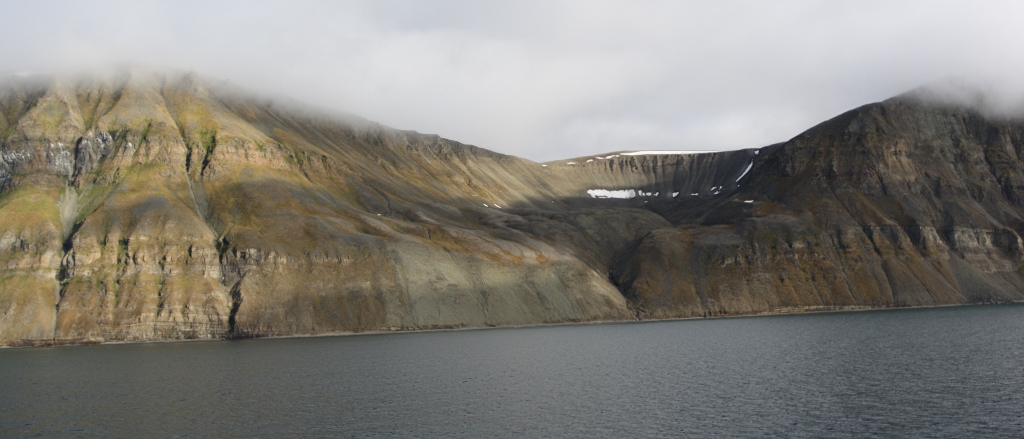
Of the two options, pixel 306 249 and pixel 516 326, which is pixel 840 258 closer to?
pixel 516 326

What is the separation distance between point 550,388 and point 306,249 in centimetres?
9503

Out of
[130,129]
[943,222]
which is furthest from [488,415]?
[943,222]

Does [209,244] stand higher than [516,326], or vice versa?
[209,244]

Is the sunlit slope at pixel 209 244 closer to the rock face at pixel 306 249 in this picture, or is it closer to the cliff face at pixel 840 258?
the rock face at pixel 306 249

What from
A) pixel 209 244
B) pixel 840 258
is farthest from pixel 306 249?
pixel 840 258

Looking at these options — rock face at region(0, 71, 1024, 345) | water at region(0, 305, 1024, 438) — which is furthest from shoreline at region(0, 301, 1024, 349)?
water at region(0, 305, 1024, 438)

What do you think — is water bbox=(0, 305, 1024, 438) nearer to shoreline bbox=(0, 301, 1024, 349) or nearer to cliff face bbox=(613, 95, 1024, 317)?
shoreline bbox=(0, 301, 1024, 349)

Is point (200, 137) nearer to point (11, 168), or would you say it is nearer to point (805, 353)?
point (11, 168)

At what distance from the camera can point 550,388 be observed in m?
64.8

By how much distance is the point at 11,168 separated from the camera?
516ft

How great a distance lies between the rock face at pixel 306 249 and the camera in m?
133

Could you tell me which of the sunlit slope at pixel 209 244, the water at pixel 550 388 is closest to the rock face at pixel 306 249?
the sunlit slope at pixel 209 244

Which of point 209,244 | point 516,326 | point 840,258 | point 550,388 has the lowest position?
point 516,326

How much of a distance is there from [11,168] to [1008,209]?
244065mm
